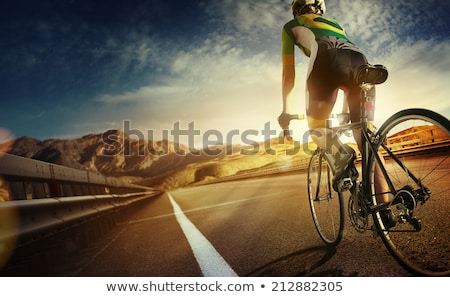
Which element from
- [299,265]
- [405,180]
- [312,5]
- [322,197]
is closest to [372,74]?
[405,180]

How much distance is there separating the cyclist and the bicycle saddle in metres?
0.28

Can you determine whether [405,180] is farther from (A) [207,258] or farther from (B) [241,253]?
(A) [207,258]

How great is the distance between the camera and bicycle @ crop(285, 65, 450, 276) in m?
1.92

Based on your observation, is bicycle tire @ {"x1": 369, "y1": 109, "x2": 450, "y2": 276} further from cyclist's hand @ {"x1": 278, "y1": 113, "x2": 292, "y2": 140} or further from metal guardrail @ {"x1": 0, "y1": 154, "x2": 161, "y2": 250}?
metal guardrail @ {"x1": 0, "y1": 154, "x2": 161, "y2": 250}

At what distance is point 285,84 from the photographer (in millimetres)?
2867

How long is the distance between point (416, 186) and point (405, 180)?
10 centimetres

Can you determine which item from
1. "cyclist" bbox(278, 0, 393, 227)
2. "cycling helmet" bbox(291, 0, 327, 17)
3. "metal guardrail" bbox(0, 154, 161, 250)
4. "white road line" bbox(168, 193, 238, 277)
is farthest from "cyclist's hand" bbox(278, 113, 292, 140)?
"metal guardrail" bbox(0, 154, 161, 250)

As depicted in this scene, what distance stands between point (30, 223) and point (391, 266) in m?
2.40

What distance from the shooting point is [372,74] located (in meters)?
2.20

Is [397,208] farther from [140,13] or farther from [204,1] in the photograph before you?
[140,13]
